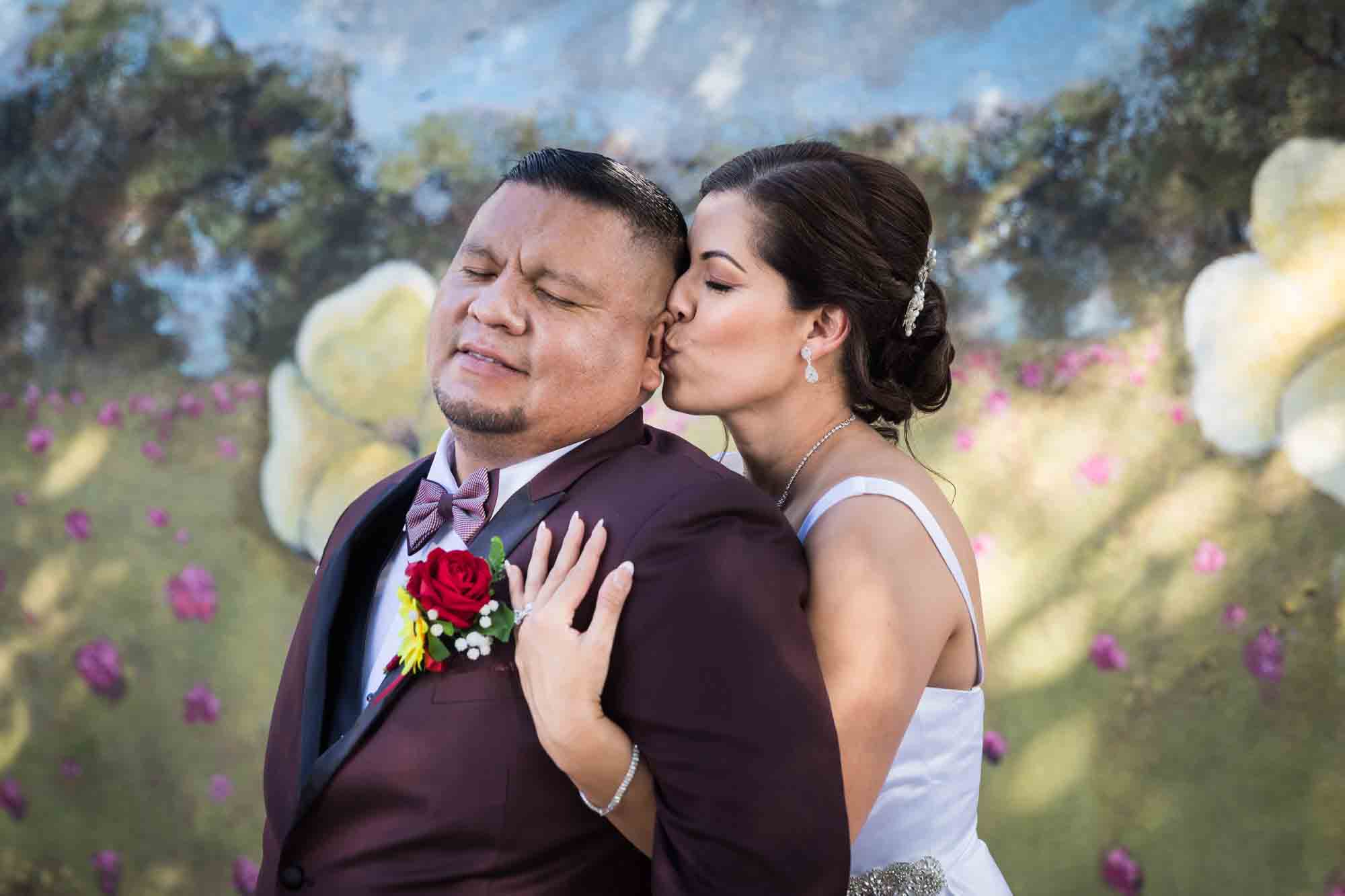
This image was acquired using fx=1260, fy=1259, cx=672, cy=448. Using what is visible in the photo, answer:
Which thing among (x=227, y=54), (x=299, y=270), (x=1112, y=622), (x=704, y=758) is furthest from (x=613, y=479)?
(x=227, y=54)

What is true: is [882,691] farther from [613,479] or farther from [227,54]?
[227,54]

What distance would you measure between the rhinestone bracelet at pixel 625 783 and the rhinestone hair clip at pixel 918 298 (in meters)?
1.14

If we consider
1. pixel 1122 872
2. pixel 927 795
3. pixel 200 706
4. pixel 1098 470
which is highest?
pixel 1098 470

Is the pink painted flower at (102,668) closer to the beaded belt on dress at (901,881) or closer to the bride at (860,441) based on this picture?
the bride at (860,441)

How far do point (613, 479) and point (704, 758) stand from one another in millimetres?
444

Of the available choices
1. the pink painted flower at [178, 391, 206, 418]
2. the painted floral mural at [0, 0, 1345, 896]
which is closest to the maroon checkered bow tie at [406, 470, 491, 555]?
the painted floral mural at [0, 0, 1345, 896]

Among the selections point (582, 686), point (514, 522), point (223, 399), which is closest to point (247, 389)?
point (223, 399)

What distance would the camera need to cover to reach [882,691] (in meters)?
1.89

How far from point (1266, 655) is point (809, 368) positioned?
93.6 inches

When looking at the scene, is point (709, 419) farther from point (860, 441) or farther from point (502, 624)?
point (502, 624)

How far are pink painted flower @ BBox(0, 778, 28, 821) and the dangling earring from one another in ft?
13.6

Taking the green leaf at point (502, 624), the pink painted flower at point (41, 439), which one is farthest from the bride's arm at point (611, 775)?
the pink painted flower at point (41, 439)

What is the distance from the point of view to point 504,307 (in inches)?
72.6

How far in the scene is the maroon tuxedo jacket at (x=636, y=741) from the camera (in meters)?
1.52
